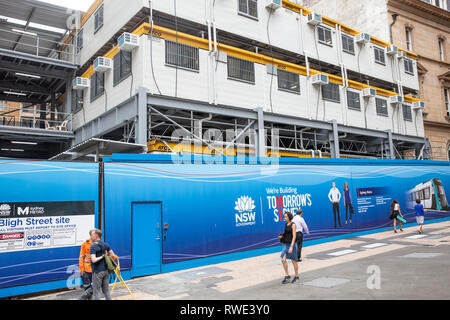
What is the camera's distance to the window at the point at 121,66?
16.8m

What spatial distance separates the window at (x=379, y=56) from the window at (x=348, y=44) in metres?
3.27

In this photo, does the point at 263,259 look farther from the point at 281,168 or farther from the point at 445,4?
the point at 445,4

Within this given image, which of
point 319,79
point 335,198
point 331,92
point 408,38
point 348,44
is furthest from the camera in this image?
point 408,38

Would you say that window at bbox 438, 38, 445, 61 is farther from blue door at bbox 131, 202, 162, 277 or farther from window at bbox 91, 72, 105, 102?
blue door at bbox 131, 202, 162, 277

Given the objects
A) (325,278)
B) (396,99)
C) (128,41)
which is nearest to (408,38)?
(396,99)

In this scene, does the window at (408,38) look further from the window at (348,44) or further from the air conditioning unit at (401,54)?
Answer: the window at (348,44)

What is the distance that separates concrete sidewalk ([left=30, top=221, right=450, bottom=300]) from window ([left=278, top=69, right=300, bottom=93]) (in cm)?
1125

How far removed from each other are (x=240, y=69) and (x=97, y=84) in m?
8.44

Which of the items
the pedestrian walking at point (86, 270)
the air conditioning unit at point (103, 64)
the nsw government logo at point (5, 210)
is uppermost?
the air conditioning unit at point (103, 64)

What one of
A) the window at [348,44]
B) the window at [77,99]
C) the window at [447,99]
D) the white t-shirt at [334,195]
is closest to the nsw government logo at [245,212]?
the white t-shirt at [334,195]

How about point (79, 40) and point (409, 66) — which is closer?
point (79, 40)

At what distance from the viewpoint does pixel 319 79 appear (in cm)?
2241

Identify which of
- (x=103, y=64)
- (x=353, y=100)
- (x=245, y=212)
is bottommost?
(x=245, y=212)

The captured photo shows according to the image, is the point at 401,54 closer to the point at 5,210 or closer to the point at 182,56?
the point at 182,56
